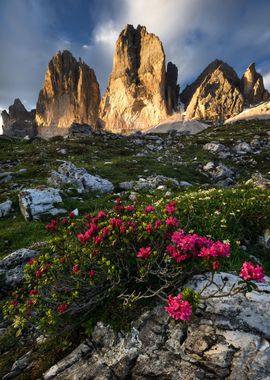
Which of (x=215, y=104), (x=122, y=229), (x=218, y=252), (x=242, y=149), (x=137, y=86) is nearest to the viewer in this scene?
(x=218, y=252)

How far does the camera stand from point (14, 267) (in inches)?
319

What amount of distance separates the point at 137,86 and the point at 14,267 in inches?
7567

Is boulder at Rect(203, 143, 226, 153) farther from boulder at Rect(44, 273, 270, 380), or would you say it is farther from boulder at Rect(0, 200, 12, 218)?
boulder at Rect(44, 273, 270, 380)

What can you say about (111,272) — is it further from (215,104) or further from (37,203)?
(215,104)

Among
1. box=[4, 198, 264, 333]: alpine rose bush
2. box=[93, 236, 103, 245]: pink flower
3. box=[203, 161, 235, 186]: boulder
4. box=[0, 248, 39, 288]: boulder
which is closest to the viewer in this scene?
box=[4, 198, 264, 333]: alpine rose bush

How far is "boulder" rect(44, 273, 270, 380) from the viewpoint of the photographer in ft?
11.5

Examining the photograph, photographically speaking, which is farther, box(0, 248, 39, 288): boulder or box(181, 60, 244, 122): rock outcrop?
box(181, 60, 244, 122): rock outcrop

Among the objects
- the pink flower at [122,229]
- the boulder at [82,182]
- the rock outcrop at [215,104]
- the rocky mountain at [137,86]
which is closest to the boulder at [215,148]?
the boulder at [82,182]

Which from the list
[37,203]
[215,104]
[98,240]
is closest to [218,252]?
[98,240]

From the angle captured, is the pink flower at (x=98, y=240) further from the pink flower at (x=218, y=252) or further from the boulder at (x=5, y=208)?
the boulder at (x=5, y=208)

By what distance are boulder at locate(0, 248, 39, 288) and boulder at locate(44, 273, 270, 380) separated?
4.07 m

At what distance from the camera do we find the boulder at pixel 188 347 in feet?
11.5

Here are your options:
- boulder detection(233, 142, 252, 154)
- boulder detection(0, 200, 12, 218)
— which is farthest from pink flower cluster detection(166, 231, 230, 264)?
boulder detection(233, 142, 252, 154)

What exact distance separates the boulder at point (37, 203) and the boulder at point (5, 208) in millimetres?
1281
